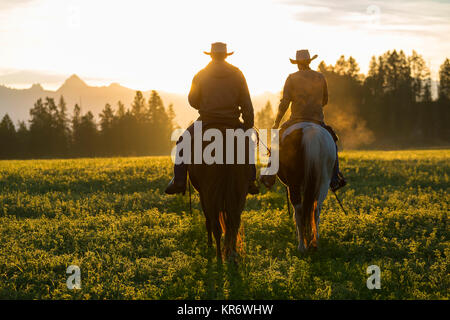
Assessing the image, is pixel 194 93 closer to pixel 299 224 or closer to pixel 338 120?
pixel 299 224

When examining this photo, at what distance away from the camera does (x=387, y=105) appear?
9775cm

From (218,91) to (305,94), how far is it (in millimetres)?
2272

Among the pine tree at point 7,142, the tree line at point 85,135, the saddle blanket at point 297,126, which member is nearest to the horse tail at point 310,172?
the saddle blanket at point 297,126

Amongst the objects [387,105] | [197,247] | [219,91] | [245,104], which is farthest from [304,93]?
[387,105]

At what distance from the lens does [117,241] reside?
10133 millimetres

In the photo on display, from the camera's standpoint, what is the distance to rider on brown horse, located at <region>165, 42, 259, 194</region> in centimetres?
819

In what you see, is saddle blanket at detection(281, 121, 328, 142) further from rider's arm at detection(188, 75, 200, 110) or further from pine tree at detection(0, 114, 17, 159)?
pine tree at detection(0, 114, 17, 159)

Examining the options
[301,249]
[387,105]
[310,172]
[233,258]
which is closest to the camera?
[233,258]

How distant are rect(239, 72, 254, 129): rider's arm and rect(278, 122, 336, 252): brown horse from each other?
1.06m

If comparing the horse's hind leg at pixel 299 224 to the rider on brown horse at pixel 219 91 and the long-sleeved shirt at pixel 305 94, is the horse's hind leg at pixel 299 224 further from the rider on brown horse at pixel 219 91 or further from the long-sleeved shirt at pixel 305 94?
the long-sleeved shirt at pixel 305 94

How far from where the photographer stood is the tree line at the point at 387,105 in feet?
294

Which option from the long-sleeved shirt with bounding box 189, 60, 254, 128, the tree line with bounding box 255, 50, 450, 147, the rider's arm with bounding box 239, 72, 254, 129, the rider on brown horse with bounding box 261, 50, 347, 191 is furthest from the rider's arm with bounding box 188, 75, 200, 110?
the tree line with bounding box 255, 50, 450, 147
